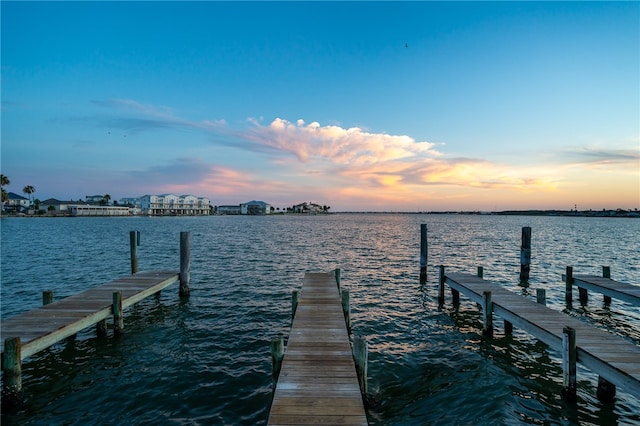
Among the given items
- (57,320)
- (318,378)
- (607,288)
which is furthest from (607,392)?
(57,320)

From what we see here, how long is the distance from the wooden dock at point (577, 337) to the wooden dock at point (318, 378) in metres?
5.52

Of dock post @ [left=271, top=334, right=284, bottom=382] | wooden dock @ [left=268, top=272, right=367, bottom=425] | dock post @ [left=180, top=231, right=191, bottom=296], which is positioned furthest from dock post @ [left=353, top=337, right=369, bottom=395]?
dock post @ [left=180, top=231, right=191, bottom=296]

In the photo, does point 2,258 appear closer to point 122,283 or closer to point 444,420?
point 122,283

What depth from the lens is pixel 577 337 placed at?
8.96m

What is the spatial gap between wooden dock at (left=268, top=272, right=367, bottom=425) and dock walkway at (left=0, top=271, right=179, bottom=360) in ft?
21.8

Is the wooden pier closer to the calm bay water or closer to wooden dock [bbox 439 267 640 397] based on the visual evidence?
the calm bay water

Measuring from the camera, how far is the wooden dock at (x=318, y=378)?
18.7 feet

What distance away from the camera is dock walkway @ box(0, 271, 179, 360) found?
8.90 metres

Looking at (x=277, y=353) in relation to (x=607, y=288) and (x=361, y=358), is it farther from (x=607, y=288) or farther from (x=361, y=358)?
(x=607, y=288)

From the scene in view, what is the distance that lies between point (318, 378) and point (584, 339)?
726 cm

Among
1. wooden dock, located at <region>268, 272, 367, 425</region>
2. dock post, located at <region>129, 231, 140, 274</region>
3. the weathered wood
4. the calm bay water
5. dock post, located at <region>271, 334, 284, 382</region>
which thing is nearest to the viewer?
wooden dock, located at <region>268, 272, 367, 425</region>

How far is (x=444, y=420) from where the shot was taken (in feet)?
25.4

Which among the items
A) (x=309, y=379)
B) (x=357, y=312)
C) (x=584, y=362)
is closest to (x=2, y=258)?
(x=357, y=312)

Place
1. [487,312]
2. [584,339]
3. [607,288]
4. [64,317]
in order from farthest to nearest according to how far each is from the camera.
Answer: [607,288], [487,312], [64,317], [584,339]
